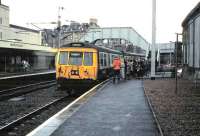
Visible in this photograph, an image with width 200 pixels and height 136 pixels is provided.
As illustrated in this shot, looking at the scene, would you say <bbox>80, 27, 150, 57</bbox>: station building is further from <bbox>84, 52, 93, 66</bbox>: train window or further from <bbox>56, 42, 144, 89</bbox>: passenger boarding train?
<bbox>84, 52, 93, 66</bbox>: train window

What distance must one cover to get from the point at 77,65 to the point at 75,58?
406 millimetres

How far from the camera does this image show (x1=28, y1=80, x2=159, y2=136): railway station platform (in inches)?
390

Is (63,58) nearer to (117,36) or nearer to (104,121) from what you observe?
(104,121)

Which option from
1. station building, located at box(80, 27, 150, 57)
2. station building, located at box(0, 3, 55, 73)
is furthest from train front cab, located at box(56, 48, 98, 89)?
station building, located at box(80, 27, 150, 57)

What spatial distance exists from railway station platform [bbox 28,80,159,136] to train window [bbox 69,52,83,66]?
7.46m

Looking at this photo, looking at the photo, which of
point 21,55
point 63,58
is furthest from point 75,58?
point 21,55

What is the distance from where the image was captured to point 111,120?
460 inches

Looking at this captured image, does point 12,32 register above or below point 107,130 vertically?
above

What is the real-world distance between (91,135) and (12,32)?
68213mm

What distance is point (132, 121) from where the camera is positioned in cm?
1151

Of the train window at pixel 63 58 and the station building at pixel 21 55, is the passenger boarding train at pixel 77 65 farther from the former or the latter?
the station building at pixel 21 55

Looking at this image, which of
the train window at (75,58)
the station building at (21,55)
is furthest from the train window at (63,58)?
the station building at (21,55)

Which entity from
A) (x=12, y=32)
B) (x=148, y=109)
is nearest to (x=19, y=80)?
(x=148, y=109)

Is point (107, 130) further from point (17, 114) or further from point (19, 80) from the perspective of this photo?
point (19, 80)
